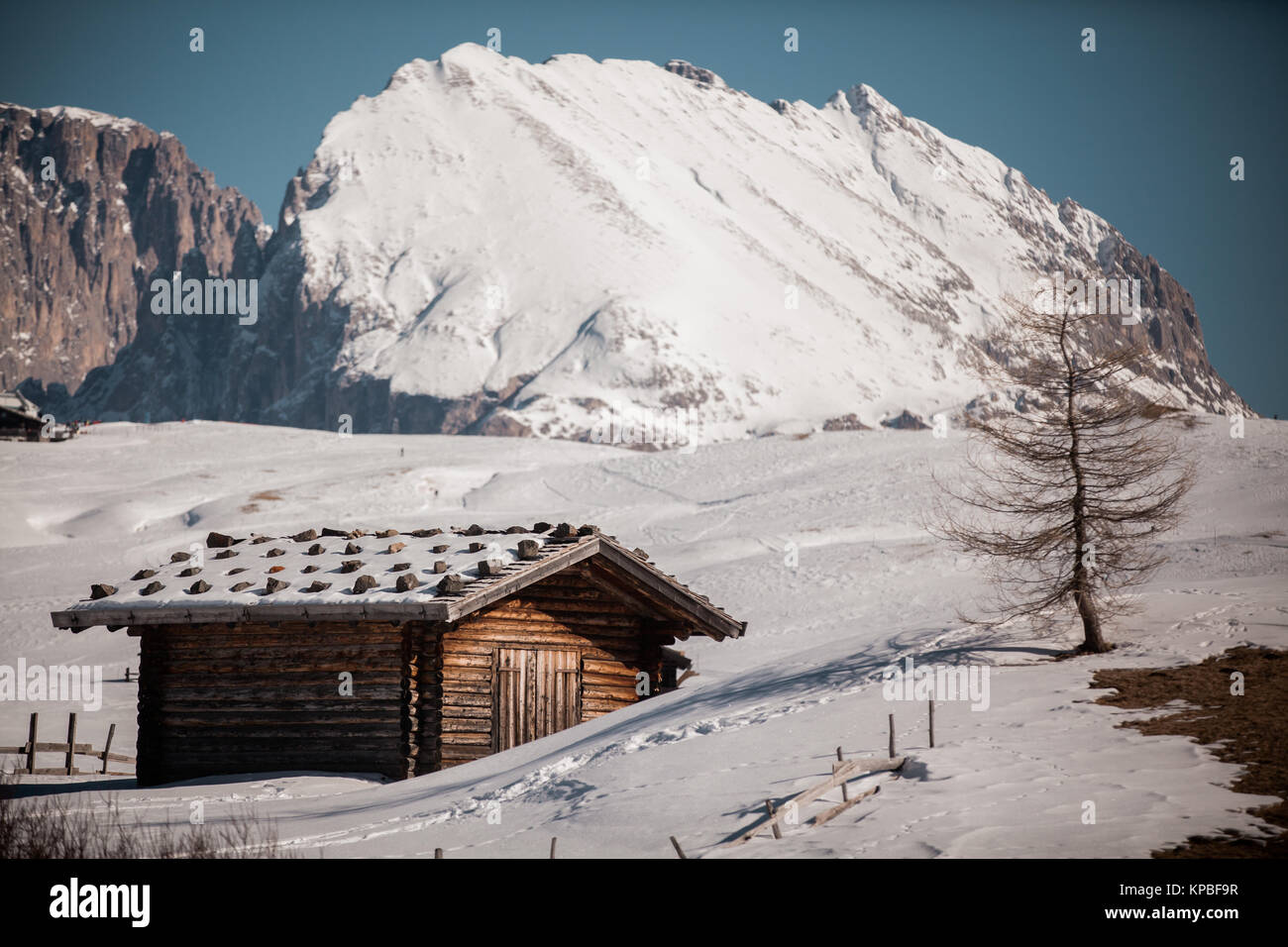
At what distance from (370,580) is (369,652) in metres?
1.27

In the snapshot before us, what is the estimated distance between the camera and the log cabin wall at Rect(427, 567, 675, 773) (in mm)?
16672

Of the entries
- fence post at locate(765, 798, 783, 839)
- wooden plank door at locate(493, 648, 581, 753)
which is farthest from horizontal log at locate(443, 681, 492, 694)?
fence post at locate(765, 798, 783, 839)

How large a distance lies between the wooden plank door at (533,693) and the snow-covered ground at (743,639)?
1.11 meters

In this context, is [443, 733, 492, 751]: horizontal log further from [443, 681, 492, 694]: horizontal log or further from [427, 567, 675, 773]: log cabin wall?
[443, 681, 492, 694]: horizontal log

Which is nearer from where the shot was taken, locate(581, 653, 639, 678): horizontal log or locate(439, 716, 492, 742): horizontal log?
locate(439, 716, 492, 742): horizontal log

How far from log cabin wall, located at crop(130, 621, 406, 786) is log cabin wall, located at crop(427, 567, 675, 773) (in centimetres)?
51

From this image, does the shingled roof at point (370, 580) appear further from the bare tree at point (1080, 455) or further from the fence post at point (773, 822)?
the fence post at point (773, 822)

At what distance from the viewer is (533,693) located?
1748cm

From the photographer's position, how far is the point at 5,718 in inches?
1073

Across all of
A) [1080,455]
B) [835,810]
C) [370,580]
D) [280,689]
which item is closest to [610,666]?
[370,580]

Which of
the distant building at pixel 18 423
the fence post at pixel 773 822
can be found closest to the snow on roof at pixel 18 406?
the distant building at pixel 18 423

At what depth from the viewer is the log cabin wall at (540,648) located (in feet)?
54.7
